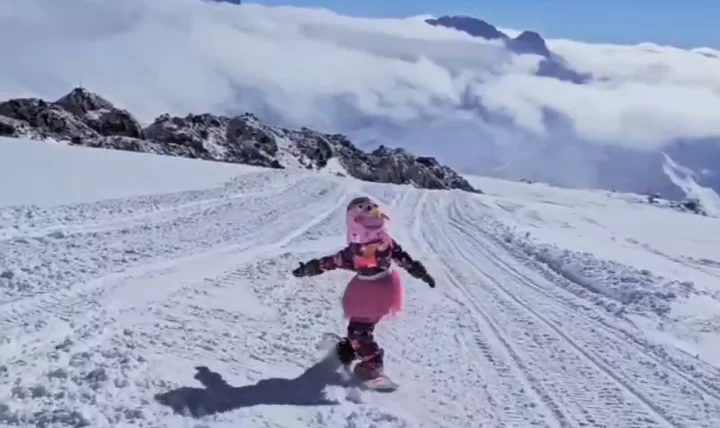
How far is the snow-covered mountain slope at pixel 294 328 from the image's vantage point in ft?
18.0

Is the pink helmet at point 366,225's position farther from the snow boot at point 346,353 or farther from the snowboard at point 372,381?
the snowboard at point 372,381

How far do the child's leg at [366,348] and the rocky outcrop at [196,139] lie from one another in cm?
3956

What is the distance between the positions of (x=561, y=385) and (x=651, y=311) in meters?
4.34

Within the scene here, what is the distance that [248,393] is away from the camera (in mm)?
5750

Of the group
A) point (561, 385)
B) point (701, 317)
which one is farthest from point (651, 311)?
point (561, 385)

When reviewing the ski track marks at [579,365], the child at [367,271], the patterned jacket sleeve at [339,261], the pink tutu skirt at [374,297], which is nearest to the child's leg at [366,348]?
the child at [367,271]

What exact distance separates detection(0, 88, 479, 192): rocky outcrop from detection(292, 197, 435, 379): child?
39524 mm

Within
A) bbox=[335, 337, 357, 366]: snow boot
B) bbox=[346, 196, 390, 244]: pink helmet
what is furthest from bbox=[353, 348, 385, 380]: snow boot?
bbox=[346, 196, 390, 244]: pink helmet

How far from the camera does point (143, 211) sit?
15.0 meters

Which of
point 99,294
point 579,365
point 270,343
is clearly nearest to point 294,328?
point 270,343

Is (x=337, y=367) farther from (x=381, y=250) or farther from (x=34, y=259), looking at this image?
(x=34, y=259)

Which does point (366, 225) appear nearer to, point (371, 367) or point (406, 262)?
point (406, 262)

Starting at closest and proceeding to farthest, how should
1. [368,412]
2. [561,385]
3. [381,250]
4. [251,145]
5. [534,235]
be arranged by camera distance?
1. [368,412]
2. [381,250]
3. [561,385]
4. [534,235]
5. [251,145]

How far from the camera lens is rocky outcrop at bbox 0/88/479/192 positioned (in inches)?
1955
